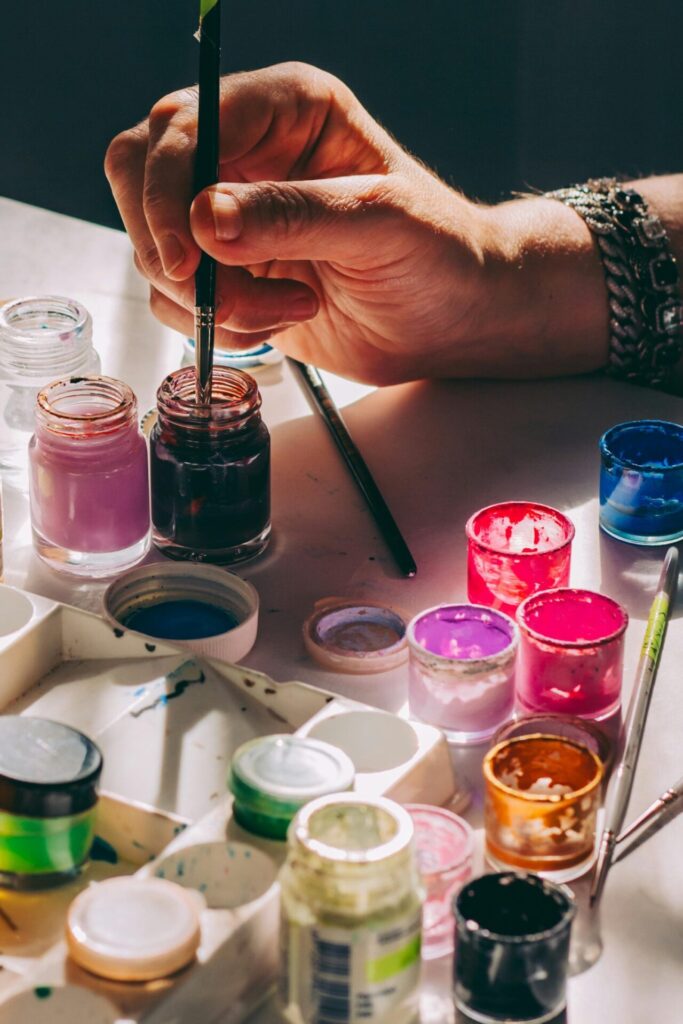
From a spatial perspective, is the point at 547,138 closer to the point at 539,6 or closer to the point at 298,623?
the point at 539,6

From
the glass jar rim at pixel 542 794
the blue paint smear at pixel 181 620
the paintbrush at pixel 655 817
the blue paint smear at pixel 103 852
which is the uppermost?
the glass jar rim at pixel 542 794

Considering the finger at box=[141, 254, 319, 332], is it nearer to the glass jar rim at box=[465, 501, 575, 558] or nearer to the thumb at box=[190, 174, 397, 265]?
the thumb at box=[190, 174, 397, 265]

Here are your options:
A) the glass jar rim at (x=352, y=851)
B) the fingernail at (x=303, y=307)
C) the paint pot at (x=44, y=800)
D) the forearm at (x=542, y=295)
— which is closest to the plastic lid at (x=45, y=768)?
the paint pot at (x=44, y=800)

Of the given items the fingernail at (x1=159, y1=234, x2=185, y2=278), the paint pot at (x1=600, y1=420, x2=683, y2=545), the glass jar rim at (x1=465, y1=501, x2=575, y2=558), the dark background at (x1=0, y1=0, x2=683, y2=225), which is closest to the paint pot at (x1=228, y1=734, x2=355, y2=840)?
the glass jar rim at (x1=465, y1=501, x2=575, y2=558)

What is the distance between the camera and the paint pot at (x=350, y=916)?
0.61 m

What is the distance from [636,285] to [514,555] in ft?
1.53

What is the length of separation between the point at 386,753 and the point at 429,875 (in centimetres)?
10

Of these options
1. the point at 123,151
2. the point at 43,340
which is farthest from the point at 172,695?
the point at 123,151

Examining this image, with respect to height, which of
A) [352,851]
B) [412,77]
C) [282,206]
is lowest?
[412,77]

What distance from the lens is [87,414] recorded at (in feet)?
3.26

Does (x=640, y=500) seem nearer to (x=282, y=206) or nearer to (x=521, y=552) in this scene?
(x=521, y=552)

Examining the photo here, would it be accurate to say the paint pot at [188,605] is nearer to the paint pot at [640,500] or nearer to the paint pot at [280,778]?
the paint pot at [280,778]

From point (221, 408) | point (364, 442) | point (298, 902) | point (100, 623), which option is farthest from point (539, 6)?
point (298, 902)

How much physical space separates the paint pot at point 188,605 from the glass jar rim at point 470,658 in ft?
0.34
